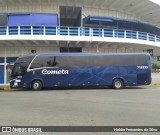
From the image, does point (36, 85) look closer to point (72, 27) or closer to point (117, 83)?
point (117, 83)

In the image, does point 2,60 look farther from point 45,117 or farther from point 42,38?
point 45,117

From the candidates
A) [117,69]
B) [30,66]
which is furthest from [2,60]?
[117,69]

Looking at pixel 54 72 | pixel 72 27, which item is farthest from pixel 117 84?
pixel 72 27

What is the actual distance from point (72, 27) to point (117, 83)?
290 inches

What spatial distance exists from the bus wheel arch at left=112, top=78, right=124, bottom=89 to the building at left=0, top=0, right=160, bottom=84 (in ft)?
18.1

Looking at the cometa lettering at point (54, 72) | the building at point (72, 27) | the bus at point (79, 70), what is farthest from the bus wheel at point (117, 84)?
the building at point (72, 27)

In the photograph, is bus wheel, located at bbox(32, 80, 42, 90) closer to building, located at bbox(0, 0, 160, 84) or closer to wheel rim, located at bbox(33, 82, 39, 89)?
wheel rim, located at bbox(33, 82, 39, 89)

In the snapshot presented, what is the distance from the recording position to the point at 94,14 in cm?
2848

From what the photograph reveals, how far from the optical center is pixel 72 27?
24.8 metres

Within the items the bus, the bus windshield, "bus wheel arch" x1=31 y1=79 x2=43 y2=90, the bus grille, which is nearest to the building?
the bus

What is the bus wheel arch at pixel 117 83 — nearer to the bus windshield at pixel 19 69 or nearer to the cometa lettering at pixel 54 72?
the cometa lettering at pixel 54 72

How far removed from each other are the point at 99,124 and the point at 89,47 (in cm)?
2132

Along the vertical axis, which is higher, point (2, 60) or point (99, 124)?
point (2, 60)

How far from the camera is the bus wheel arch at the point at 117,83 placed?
68.5ft
